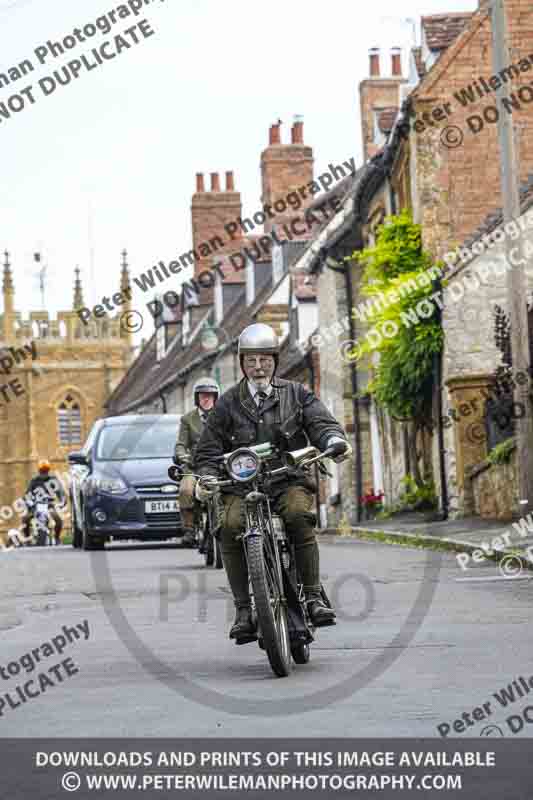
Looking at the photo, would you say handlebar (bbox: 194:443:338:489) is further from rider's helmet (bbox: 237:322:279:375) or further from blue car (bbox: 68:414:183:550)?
blue car (bbox: 68:414:183:550)

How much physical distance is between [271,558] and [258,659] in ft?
3.70

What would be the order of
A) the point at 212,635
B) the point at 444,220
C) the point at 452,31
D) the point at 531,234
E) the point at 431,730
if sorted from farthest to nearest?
the point at 452,31 → the point at 444,220 → the point at 531,234 → the point at 212,635 → the point at 431,730

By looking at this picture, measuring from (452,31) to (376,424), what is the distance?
930cm

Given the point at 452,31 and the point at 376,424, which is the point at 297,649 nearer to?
the point at 452,31

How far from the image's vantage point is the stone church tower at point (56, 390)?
393 feet

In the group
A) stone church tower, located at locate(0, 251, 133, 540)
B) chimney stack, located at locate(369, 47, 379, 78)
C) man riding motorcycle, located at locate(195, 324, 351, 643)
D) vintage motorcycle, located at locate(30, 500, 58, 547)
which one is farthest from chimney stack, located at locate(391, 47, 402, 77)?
stone church tower, located at locate(0, 251, 133, 540)

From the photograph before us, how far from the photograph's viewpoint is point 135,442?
2303cm

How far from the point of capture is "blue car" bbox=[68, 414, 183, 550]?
72.4 ft

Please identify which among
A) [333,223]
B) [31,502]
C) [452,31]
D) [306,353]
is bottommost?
[31,502]

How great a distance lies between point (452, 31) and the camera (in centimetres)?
3105

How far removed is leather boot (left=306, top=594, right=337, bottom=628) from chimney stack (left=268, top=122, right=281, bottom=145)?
43678 millimetres

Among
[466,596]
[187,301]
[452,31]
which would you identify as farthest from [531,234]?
[187,301]
